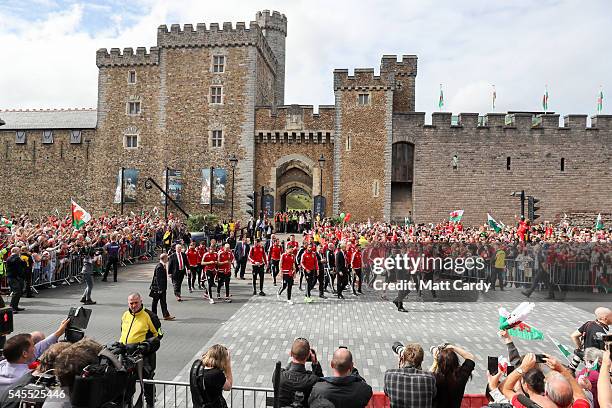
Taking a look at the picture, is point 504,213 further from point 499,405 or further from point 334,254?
point 499,405

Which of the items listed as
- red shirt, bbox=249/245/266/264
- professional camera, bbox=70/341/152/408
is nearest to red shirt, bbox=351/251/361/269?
red shirt, bbox=249/245/266/264

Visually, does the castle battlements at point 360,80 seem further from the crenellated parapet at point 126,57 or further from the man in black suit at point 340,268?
the man in black suit at point 340,268

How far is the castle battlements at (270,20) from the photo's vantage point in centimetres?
4425

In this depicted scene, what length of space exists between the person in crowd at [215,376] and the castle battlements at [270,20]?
43.1m

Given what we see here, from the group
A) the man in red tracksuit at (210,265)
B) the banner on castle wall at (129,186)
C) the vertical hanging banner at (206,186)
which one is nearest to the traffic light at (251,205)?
the vertical hanging banner at (206,186)

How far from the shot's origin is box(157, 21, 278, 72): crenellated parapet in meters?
34.3

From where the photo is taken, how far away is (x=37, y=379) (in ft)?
14.1

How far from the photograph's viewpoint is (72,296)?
14477mm

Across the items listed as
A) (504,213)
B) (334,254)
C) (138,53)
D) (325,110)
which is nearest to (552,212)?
(504,213)

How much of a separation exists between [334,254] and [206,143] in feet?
68.1

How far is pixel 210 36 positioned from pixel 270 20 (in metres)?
11.3

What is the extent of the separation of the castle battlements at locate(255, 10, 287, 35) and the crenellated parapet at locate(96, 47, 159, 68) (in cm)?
1226

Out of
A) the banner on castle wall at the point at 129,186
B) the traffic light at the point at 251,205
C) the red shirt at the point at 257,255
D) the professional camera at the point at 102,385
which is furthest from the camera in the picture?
the banner on castle wall at the point at 129,186

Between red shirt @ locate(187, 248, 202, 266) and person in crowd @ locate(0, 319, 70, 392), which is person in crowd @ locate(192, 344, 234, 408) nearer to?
person in crowd @ locate(0, 319, 70, 392)
